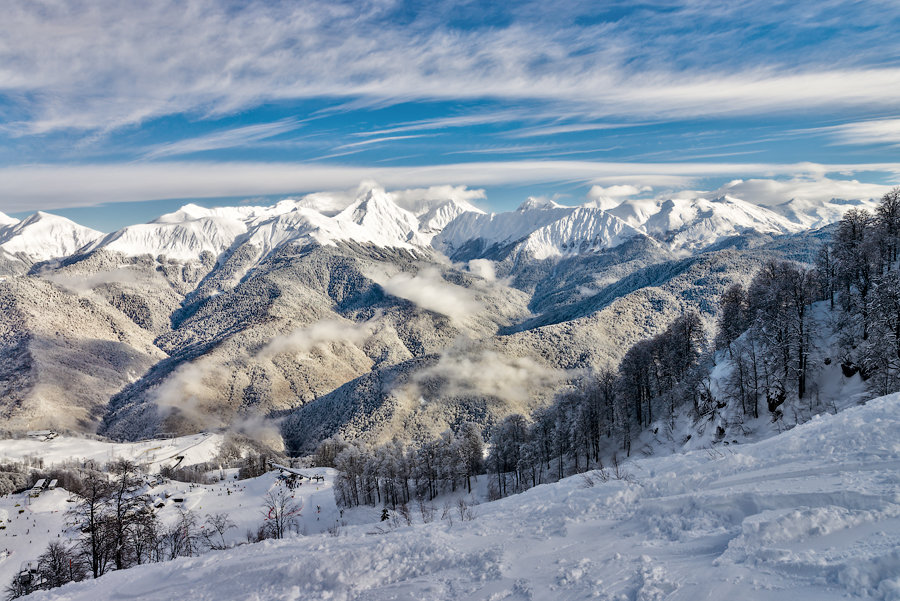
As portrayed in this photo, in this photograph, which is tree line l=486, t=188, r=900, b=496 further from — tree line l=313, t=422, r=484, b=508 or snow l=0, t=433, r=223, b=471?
snow l=0, t=433, r=223, b=471

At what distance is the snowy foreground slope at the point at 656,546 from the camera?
355 inches

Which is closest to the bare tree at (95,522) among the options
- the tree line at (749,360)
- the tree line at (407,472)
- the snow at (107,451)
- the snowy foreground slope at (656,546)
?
the snowy foreground slope at (656,546)

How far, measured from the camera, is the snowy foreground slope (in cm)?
901

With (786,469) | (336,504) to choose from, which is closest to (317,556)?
(786,469)

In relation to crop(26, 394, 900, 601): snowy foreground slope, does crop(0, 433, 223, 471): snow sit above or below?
below

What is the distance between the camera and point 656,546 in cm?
1156

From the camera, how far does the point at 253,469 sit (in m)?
116

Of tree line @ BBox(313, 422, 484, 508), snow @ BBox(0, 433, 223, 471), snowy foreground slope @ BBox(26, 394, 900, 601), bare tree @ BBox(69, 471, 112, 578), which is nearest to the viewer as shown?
snowy foreground slope @ BBox(26, 394, 900, 601)

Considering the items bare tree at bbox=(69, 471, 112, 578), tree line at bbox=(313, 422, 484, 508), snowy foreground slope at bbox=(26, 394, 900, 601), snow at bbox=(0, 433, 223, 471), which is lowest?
snow at bbox=(0, 433, 223, 471)

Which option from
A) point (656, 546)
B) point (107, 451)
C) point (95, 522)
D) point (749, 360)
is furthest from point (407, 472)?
point (107, 451)

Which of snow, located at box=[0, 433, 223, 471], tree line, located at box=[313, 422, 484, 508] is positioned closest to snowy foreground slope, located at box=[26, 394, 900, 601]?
tree line, located at box=[313, 422, 484, 508]

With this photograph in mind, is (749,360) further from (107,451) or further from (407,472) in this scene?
(107,451)

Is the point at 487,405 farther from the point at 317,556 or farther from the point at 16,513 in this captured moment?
the point at 317,556

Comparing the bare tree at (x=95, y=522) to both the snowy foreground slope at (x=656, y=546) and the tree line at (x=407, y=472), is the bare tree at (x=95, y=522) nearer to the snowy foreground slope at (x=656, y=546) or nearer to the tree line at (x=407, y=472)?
the snowy foreground slope at (x=656, y=546)
